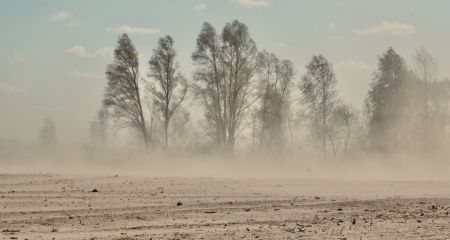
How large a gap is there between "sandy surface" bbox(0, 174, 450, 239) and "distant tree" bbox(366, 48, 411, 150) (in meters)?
25.0

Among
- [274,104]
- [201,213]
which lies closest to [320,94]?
[274,104]

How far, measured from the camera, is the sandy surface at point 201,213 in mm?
10812

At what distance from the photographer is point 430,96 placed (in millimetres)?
46750

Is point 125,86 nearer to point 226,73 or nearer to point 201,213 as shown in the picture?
point 226,73

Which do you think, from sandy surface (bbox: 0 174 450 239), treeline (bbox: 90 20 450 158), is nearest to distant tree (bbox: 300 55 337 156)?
treeline (bbox: 90 20 450 158)

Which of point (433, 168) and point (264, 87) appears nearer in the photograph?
point (433, 168)

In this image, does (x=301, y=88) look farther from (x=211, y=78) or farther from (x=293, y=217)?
(x=293, y=217)

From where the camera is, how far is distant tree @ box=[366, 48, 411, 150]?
4619 centimetres

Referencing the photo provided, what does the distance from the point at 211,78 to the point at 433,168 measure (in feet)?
63.3

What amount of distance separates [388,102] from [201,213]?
36.6m

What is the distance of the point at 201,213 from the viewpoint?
539 inches

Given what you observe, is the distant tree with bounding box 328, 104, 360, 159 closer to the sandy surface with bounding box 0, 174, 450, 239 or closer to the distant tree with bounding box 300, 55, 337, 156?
the distant tree with bounding box 300, 55, 337, 156

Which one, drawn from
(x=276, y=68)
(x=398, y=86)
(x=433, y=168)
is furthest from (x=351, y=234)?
(x=276, y=68)

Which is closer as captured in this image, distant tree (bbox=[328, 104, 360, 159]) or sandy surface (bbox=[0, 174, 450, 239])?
sandy surface (bbox=[0, 174, 450, 239])
